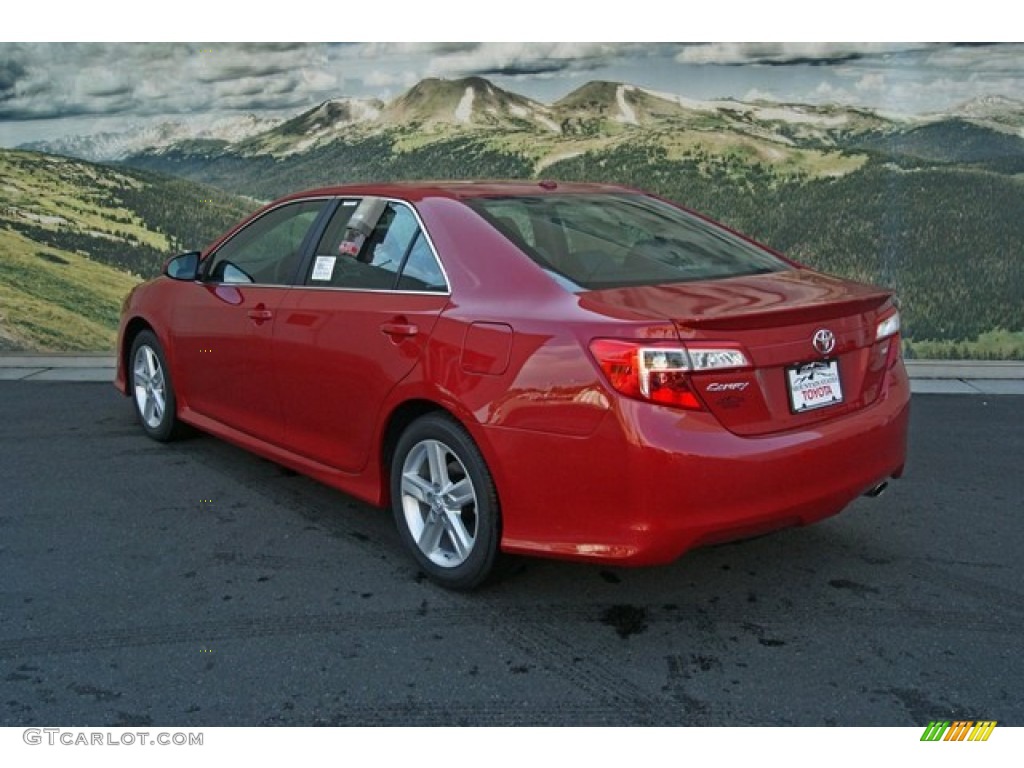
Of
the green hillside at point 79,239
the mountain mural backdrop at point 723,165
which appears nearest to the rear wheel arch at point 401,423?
the mountain mural backdrop at point 723,165

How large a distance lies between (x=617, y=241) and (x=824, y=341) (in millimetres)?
975

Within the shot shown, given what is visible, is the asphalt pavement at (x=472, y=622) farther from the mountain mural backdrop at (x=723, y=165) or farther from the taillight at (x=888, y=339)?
the mountain mural backdrop at (x=723, y=165)

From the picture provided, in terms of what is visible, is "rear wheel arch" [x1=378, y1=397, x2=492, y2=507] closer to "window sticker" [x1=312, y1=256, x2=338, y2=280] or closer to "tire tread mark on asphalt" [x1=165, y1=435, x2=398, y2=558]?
"tire tread mark on asphalt" [x1=165, y1=435, x2=398, y2=558]

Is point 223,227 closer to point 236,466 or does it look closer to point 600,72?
point 600,72

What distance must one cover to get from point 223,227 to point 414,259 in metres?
6.44

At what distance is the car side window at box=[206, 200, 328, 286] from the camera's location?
480 centimetres

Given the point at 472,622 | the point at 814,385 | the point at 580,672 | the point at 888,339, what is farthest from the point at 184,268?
the point at 888,339

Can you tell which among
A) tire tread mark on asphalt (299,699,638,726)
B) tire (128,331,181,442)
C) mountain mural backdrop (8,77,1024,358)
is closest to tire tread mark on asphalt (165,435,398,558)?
tire (128,331,181,442)

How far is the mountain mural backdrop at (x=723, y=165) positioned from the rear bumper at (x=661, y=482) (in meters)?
5.99

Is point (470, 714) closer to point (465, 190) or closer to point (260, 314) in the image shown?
point (465, 190)

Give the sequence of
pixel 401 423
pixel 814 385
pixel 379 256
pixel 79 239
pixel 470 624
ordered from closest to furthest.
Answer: pixel 814 385 → pixel 470 624 → pixel 401 423 → pixel 379 256 → pixel 79 239

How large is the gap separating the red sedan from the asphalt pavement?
0.33 metres

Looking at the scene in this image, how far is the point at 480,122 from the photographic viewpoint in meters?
9.67

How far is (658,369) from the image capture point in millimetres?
3225
